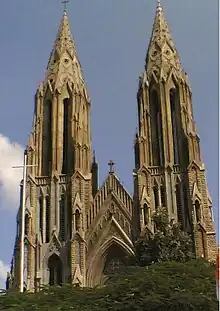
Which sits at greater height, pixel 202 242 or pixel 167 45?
pixel 167 45

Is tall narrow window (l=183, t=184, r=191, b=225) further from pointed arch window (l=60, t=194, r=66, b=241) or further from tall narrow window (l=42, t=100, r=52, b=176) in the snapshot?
tall narrow window (l=42, t=100, r=52, b=176)

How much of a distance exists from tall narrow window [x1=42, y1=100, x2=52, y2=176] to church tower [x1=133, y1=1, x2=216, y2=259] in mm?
5123

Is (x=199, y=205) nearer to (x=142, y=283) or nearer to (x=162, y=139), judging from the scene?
(x=162, y=139)

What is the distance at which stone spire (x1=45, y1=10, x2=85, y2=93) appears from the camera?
39.6m

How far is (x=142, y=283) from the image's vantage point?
799 inches

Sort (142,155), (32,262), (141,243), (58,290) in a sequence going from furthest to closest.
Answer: (142,155) < (32,262) < (141,243) < (58,290)

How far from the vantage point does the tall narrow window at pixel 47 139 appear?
→ 36719 mm

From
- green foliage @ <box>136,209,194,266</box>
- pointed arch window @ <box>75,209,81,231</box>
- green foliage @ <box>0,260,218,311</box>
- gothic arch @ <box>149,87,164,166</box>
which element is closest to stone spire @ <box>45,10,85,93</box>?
gothic arch @ <box>149,87,164,166</box>

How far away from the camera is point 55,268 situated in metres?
34.1

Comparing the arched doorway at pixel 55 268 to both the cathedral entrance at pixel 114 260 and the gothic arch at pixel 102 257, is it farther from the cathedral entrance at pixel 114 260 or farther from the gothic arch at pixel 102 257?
the cathedral entrance at pixel 114 260

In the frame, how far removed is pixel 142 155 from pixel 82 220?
16.8 ft

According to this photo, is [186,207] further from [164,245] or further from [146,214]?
[164,245]

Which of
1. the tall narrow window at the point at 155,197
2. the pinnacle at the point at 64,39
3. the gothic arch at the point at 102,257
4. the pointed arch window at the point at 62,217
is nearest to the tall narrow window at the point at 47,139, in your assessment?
the pointed arch window at the point at 62,217

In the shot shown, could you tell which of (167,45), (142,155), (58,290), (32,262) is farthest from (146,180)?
(58,290)
